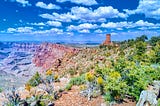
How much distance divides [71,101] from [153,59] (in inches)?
848

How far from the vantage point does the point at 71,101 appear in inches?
835

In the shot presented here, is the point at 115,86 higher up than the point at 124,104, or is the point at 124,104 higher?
the point at 115,86

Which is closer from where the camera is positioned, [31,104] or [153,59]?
[31,104]

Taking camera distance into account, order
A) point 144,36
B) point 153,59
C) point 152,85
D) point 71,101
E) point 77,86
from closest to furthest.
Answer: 1. point 71,101
2. point 152,85
3. point 77,86
4. point 153,59
5. point 144,36

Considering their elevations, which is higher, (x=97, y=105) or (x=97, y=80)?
(x=97, y=80)

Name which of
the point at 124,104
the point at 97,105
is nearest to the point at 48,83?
the point at 97,105

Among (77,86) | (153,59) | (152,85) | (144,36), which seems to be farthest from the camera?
(144,36)

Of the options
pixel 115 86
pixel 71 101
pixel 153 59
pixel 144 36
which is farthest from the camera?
pixel 144 36

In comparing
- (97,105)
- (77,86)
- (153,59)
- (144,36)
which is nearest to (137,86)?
(97,105)

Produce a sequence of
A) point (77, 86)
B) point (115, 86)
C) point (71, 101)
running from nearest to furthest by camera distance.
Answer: point (115, 86), point (71, 101), point (77, 86)

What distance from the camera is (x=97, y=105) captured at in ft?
65.0

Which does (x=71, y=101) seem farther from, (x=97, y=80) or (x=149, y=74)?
(x=149, y=74)

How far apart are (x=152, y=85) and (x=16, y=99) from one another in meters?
11.0

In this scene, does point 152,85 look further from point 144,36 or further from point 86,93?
point 144,36
